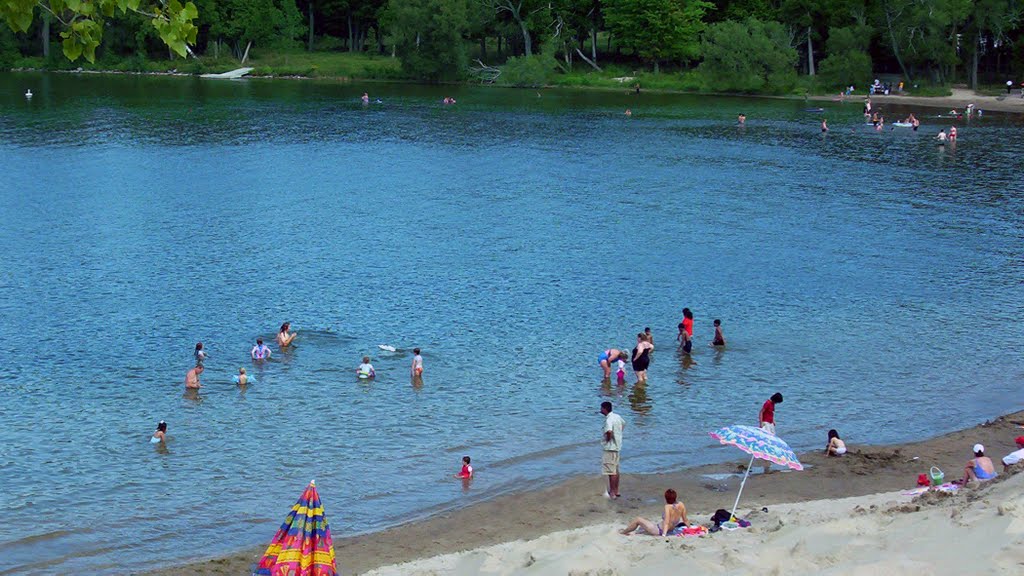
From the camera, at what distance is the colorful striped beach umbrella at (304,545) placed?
1703cm

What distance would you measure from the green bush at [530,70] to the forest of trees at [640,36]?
15 cm

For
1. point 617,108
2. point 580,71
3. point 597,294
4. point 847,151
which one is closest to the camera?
point 597,294

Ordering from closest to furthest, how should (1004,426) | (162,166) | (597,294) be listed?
(1004,426) → (597,294) → (162,166)

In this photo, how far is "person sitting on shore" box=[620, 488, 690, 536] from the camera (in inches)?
734

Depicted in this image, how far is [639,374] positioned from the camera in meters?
30.1

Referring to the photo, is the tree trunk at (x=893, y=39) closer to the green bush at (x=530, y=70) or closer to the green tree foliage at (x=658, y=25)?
the green tree foliage at (x=658, y=25)

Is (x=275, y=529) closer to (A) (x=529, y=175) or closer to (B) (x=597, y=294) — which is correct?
(B) (x=597, y=294)

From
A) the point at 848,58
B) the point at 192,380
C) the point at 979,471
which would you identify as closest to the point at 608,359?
the point at 192,380

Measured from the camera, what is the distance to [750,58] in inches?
4370

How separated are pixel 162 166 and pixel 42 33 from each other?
79.5 meters

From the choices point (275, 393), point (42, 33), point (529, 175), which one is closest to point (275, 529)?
point (275, 393)

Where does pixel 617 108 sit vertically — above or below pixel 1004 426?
above

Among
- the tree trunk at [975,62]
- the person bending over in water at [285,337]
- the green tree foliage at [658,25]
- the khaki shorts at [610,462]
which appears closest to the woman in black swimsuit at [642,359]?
the khaki shorts at [610,462]

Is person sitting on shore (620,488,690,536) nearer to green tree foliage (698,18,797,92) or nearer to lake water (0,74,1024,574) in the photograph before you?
lake water (0,74,1024,574)
